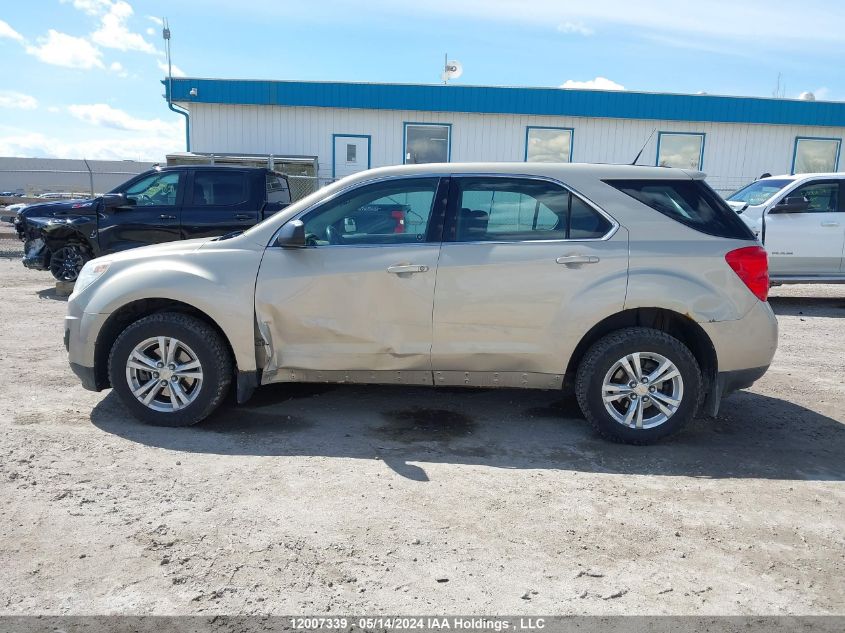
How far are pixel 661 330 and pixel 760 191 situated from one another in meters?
7.46

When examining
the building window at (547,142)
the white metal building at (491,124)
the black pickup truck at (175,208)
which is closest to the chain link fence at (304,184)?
the white metal building at (491,124)

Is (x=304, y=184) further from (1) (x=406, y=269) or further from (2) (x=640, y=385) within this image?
(2) (x=640, y=385)

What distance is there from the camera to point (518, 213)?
14.8 ft

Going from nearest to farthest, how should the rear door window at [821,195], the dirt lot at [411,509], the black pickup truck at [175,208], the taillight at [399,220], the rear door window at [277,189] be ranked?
the dirt lot at [411,509]
the taillight at [399,220]
the black pickup truck at [175,208]
the rear door window at [277,189]
the rear door window at [821,195]

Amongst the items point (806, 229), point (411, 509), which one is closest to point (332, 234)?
point (411, 509)

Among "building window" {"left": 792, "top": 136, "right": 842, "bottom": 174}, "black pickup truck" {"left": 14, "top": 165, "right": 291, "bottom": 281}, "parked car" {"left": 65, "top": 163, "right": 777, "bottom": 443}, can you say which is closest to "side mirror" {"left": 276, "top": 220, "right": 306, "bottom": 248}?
"parked car" {"left": 65, "top": 163, "right": 777, "bottom": 443}

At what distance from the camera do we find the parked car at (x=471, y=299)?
4.36 m

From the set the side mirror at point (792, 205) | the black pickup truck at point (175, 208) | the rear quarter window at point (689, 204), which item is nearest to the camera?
the rear quarter window at point (689, 204)

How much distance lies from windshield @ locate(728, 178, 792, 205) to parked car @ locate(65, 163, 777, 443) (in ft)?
22.8

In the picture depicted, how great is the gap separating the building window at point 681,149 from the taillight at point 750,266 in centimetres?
1576

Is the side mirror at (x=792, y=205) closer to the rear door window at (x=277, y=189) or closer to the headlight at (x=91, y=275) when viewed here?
the rear door window at (x=277, y=189)

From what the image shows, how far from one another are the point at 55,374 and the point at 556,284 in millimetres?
4399

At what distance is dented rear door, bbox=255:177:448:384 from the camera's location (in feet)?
14.5

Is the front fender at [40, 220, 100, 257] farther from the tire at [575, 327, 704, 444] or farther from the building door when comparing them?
the building door
